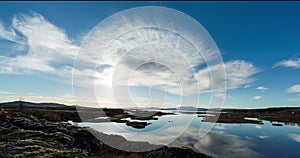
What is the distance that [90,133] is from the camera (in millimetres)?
21953

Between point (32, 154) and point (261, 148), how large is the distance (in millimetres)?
29682

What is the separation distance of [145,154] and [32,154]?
9.36 m

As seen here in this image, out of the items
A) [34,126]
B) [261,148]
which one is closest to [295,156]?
[261,148]

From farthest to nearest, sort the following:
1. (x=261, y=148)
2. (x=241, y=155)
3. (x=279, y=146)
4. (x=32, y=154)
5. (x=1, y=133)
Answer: (x=279, y=146), (x=261, y=148), (x=241, y=155), (x=1, y=133), (x=32, y=154)

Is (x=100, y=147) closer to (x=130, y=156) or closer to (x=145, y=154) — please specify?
(x=130, y=156)

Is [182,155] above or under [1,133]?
under

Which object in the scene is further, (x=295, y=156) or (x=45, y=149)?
(x=295, y=156)

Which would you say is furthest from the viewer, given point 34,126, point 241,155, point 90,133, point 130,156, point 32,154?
point 241,155

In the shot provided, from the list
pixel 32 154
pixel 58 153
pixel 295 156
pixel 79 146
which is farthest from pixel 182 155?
pixel 295 156

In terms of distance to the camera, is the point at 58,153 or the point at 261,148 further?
the point at 261,148

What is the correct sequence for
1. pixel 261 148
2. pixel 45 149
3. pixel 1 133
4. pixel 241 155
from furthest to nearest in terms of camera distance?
1. pixel 261 148
2. pixel 241 155
3. pixel 1 133
4. pixel 45 149

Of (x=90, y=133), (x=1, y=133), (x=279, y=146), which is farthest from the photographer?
(x=279, y=146)

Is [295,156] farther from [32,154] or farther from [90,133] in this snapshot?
[32,154]

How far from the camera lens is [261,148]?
29.8 metres
